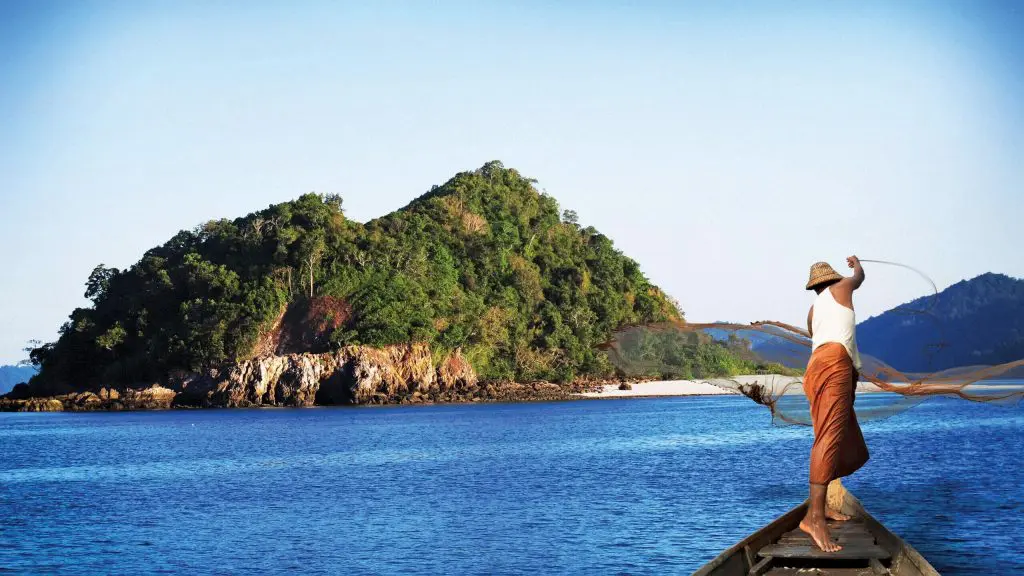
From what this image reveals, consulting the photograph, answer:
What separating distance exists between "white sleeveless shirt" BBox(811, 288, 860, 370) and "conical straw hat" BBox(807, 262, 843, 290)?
15cm

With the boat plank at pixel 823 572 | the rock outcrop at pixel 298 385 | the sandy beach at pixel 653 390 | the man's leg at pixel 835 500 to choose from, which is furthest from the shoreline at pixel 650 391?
the boat plank at pixel 823 572

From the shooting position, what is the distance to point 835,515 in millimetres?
13250

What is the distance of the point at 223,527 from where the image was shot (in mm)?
24594

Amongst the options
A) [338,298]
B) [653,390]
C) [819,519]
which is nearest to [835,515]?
[819,519]

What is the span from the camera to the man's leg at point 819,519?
1140 cm

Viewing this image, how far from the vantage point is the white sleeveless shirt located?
11.5 m

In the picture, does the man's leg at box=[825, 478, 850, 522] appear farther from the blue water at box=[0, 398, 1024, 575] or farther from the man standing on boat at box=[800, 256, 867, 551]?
the blue water at box=[0, 398, 1024, 575]

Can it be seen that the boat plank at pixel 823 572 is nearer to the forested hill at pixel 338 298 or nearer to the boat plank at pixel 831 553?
the boat plank at pixel 831 553

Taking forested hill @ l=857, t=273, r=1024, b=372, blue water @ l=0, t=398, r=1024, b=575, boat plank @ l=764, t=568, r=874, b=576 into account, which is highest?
forested hill @ l=857, t=273, r=1024, b=372

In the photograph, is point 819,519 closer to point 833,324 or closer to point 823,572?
point 823,572

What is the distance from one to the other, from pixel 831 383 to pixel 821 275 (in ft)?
3.95

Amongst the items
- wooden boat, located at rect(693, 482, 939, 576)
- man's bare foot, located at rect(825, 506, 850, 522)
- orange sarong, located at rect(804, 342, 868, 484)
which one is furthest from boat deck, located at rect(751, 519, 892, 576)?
man's bare foot, located at rect(825, 506, 850, 522)

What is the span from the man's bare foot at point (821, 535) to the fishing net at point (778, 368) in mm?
1932

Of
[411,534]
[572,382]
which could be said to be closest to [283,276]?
[572,382]
